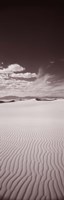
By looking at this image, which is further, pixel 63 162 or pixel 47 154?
pixel 47 154

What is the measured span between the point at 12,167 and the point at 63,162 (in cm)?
174

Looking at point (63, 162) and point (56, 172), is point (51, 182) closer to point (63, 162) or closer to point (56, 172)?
point (56, 172)

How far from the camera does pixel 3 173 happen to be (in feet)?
14.5

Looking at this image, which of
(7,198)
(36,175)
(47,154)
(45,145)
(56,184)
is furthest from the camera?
(45,145)

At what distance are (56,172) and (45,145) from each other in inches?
113

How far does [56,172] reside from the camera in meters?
4.53

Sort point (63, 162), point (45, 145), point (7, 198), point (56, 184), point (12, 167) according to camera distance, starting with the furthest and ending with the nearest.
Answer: point (45, 145)
point (63, 162)
point (12, 167)
point (56, 184)
point (7, 198)

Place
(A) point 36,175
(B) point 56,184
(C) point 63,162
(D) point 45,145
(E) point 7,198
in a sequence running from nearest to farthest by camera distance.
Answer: (E) point 7,198
(B) point 56,184
(A) point 36,175
(C) point 63,162
(D) point 45,145

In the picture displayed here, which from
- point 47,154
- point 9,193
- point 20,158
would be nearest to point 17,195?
point 9,193

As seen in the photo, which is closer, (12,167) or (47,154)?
(12,167)

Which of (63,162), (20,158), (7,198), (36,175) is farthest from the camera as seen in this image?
(20,158)

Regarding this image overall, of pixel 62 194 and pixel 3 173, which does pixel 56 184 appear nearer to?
pixel 62 194

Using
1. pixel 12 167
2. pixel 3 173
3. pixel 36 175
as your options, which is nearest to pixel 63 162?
pixel 36 175

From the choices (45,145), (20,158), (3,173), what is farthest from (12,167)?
(45,145)
